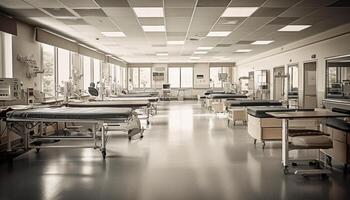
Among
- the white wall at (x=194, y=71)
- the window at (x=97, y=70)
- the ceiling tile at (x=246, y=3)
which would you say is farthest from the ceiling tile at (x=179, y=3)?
the white wall at (x=194, y=71)

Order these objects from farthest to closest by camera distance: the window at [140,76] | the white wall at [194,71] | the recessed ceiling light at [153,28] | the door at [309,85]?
the window at [140,76], the white wall at [194,71], the door at [309,85], the recessed ceiling light at [153,28]

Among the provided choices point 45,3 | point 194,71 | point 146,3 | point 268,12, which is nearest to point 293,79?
point 268,12

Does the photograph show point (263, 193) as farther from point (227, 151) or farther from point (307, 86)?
point (307, 86)

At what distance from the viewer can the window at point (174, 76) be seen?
69.1 feet

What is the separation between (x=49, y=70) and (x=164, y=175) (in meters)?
5.93

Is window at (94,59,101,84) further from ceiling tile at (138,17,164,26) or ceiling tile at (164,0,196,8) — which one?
ceiling tile at (164,0,196,8)

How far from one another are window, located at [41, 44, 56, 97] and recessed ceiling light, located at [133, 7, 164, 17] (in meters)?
3.20

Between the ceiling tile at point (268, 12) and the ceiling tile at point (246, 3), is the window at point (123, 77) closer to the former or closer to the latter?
the ceiling tile at point (268, 12)

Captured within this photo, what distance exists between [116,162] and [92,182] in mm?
1013

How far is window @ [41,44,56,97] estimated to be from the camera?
8409 millimetres

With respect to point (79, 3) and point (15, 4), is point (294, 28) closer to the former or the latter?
point (79, 3)

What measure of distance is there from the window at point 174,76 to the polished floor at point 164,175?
15.0 metres

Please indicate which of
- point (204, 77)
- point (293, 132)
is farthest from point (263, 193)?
point (204, 77)

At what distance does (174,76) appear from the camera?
21172 millimetres
